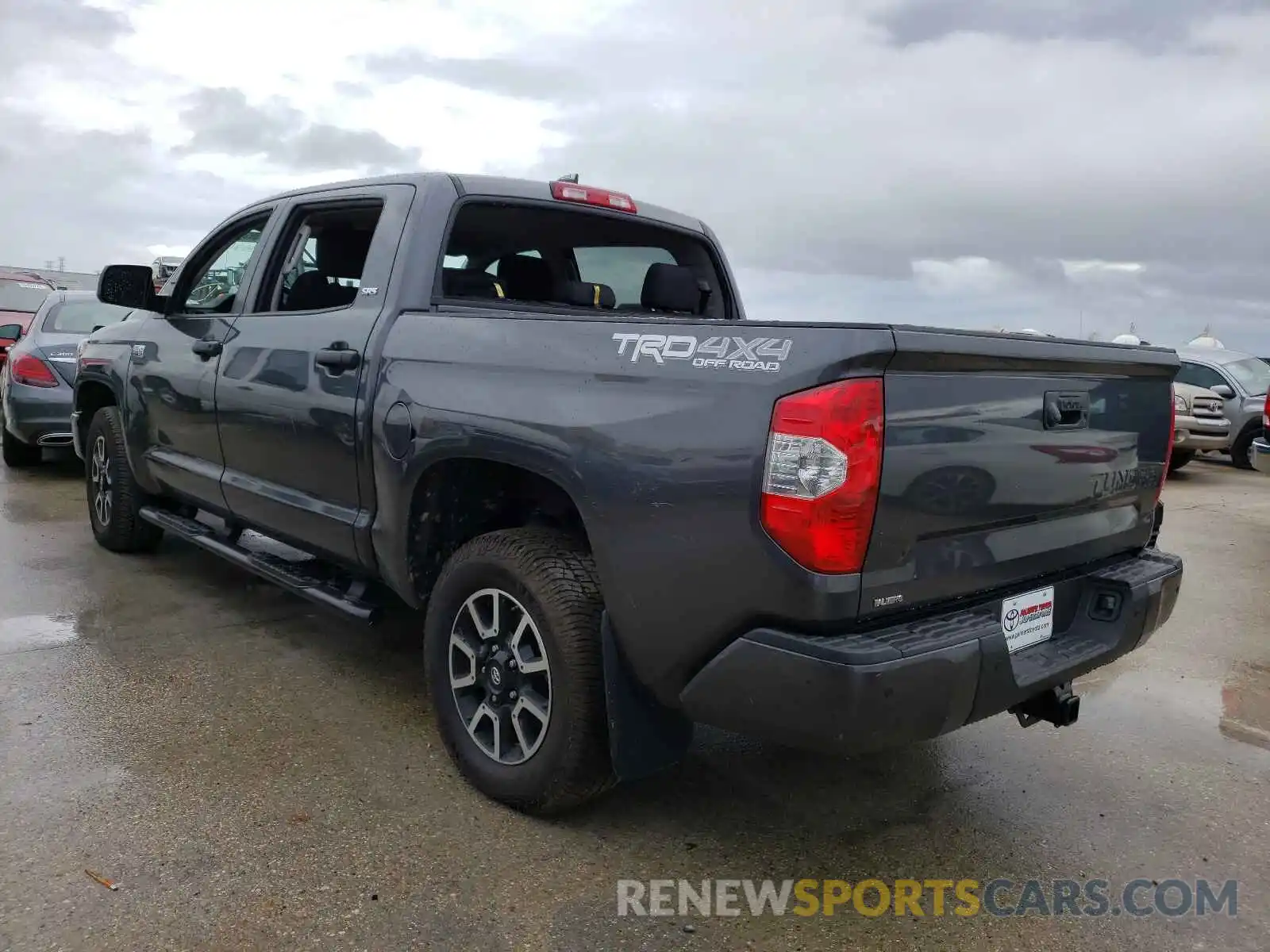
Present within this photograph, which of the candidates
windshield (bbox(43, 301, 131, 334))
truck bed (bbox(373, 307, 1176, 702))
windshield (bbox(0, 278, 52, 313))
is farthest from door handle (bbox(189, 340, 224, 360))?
windshield (bbox(0, 278, 52, 313))

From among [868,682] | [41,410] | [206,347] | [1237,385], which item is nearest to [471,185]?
[206,347]

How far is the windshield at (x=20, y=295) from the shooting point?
14578mm

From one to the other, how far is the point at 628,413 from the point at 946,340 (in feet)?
2.52

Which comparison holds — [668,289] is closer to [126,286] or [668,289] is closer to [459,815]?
[459,815]

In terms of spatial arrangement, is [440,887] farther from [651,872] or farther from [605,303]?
[605,303]

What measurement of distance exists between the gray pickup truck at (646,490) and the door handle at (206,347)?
0.28 ft

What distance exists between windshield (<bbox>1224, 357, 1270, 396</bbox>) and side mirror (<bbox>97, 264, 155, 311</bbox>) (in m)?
12.9

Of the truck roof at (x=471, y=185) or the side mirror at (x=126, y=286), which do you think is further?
the side mirror at (x=126, y=286)

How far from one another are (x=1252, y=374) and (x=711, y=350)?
44.3 ft

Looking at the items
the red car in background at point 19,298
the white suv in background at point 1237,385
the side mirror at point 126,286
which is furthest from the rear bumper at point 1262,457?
the red car in background at point 19,298

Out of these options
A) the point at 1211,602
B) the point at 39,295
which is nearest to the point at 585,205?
the point at 1211,602

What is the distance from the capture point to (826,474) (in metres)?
2.13

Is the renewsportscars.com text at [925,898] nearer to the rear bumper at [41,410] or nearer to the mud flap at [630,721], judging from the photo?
the mud flap at [630,721]

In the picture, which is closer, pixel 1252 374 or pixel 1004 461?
pixel 1004 461
